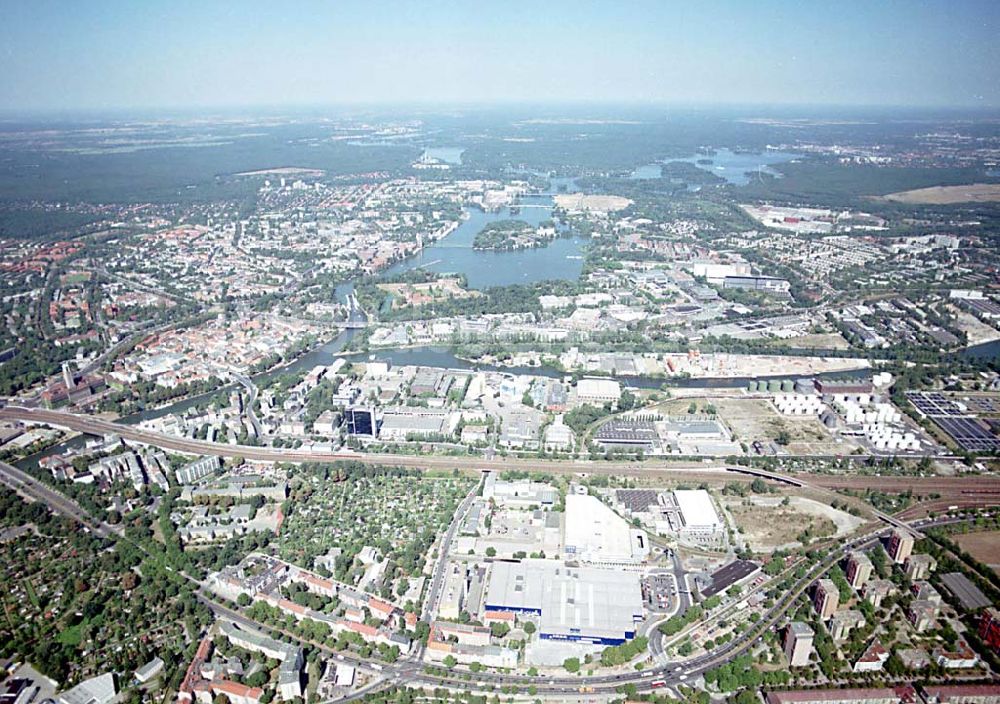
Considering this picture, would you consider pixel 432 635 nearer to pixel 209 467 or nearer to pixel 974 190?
pixel 209 467

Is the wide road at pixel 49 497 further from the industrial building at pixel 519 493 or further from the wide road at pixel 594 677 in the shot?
the industrial building at pixel 519 493

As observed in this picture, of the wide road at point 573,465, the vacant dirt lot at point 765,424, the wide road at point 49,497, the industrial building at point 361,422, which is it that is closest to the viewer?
the wide road at point 49,497

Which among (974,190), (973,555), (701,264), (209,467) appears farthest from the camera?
(974,190)

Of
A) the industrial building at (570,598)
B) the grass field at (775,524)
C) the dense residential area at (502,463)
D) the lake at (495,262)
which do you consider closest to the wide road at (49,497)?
the dense residential area at (502,463)

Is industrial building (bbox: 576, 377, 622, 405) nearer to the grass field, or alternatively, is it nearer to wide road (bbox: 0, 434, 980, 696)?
the grass field

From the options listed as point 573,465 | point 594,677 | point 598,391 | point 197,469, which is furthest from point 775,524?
point 197,469

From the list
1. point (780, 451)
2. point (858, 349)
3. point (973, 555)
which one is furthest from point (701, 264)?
point (973, 555)

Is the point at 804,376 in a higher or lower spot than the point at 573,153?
lower

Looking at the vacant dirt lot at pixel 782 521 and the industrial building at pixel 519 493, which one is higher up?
the industrial building at pixel 519 493
